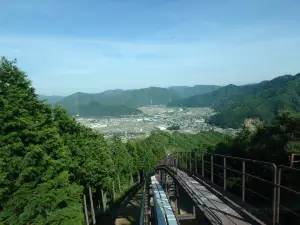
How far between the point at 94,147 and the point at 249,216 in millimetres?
20127

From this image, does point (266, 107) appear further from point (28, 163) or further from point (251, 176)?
point (251, 176)

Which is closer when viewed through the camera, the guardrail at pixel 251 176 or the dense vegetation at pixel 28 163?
the guardrail at pixel 251 176

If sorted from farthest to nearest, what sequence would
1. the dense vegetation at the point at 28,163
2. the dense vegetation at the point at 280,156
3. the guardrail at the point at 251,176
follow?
the dense vegetation at the point at 280,156 → the dense vegetation at the point at 28,163 → the guardrail at the point at 251,176

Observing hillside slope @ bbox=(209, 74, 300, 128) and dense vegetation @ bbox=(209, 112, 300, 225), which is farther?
hillside slope @ bbox=(209, 74, 300, 128)

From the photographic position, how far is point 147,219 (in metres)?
11.9

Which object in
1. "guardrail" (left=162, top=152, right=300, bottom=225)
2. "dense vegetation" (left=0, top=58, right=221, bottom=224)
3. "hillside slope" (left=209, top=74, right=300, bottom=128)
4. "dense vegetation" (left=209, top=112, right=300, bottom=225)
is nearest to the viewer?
"guardrail" (left=162, top=152, right=300, bottom=225)

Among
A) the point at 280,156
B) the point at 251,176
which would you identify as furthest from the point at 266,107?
the point at 251,176

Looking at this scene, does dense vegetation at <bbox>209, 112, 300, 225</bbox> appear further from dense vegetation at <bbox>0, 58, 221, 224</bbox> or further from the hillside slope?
the hillside slope

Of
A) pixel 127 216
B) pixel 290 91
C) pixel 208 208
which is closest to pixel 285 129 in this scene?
pixel 127 216

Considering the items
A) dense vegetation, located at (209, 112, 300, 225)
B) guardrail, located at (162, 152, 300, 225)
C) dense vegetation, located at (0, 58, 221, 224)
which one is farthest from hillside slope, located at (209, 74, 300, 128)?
dense vegetation, located at (0, 58, 221, 224)

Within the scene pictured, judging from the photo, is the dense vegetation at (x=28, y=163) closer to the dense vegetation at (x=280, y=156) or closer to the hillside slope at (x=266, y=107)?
the dense vegetation at (x=280, y=156)

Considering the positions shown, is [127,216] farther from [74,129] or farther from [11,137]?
[11,137]

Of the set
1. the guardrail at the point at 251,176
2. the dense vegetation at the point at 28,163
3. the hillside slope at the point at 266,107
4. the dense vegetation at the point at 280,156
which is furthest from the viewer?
the hillside slope at the point at 266,107

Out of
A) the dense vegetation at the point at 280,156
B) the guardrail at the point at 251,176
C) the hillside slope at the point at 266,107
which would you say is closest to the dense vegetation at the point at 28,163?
the guardrail at the point at 251,176
